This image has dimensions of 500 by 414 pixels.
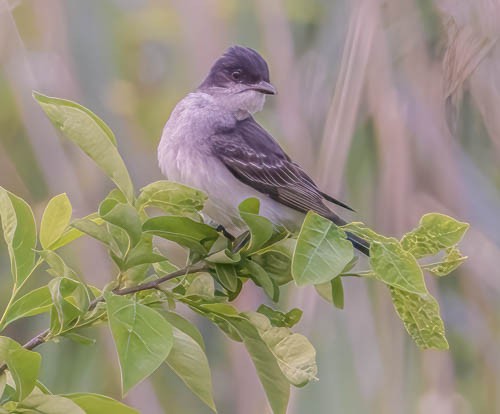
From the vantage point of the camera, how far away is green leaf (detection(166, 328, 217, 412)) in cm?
56

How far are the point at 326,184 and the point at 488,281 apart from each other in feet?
1.15

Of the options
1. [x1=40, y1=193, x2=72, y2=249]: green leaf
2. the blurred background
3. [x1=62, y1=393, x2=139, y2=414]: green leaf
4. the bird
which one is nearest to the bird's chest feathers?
the bird

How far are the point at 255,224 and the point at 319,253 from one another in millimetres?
77

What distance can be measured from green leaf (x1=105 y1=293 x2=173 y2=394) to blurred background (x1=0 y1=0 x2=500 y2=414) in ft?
3.28

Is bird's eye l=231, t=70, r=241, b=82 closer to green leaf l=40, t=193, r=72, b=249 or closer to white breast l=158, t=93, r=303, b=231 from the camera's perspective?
white breast l=158, t=93, r=303, b=231

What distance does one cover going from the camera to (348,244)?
1.77 feet

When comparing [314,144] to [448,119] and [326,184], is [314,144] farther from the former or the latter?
[448,119]

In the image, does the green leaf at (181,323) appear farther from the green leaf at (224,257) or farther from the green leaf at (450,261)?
the green leaf at (450,261)

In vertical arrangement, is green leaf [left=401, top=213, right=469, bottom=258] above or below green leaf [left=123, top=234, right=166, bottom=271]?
below

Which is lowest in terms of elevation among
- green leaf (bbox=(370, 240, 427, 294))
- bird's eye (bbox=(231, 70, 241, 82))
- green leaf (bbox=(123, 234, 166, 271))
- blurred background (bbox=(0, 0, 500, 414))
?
blurred background (bbox=(0, 0, 500, 414))

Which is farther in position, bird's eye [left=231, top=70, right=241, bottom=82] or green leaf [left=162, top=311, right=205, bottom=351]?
bird's eye [left=231, top=70, right=241, bottom=82]

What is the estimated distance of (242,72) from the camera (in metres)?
1.16

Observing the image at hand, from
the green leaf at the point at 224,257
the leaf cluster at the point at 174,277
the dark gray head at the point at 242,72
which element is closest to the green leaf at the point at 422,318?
the leaf cluster at the point at 174,277

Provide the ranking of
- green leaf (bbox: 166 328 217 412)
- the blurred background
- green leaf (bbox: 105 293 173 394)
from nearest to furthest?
1. green leaf (bbox: 105 293 173 394)
2. green leaf (bbox: 166 328 217 412)
3. the blurred background
